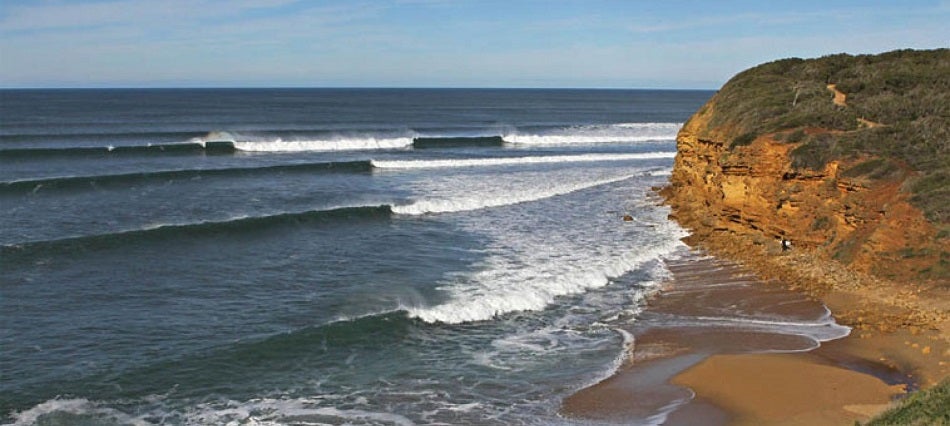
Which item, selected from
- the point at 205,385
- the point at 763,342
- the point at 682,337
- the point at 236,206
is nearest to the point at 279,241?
the point at 236,206

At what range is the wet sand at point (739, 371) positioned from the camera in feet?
37.7

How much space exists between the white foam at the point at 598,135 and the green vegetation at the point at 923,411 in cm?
4791

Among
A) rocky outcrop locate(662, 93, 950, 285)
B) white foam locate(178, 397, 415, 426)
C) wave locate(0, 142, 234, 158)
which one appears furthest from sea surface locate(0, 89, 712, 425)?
rocky outcrop locate(662, 93, 950, 285)

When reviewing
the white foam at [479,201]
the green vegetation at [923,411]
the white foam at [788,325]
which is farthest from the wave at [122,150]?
the green vegetation at [923,411]

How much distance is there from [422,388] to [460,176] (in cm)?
2514

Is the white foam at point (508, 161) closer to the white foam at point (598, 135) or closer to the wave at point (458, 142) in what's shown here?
the wave at point (458, 142)

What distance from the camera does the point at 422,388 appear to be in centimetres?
1252

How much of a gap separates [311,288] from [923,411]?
12859mm

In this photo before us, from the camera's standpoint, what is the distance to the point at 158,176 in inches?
1320

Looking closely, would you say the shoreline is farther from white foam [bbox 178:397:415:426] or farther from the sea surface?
white foam [bbox 178:397:415:426]

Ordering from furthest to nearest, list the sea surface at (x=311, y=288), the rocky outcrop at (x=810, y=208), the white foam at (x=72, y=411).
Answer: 1. the rocky outcrop at (x=810, y=208)
2. the sea surface at (x=311, y=288)
3. the white foam at (x=72, y=411)

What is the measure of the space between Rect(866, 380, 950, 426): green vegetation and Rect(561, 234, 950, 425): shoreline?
5.56ft

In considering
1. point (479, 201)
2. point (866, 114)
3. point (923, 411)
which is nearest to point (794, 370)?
point (923, 411)

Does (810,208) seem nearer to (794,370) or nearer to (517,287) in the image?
(517,287)
